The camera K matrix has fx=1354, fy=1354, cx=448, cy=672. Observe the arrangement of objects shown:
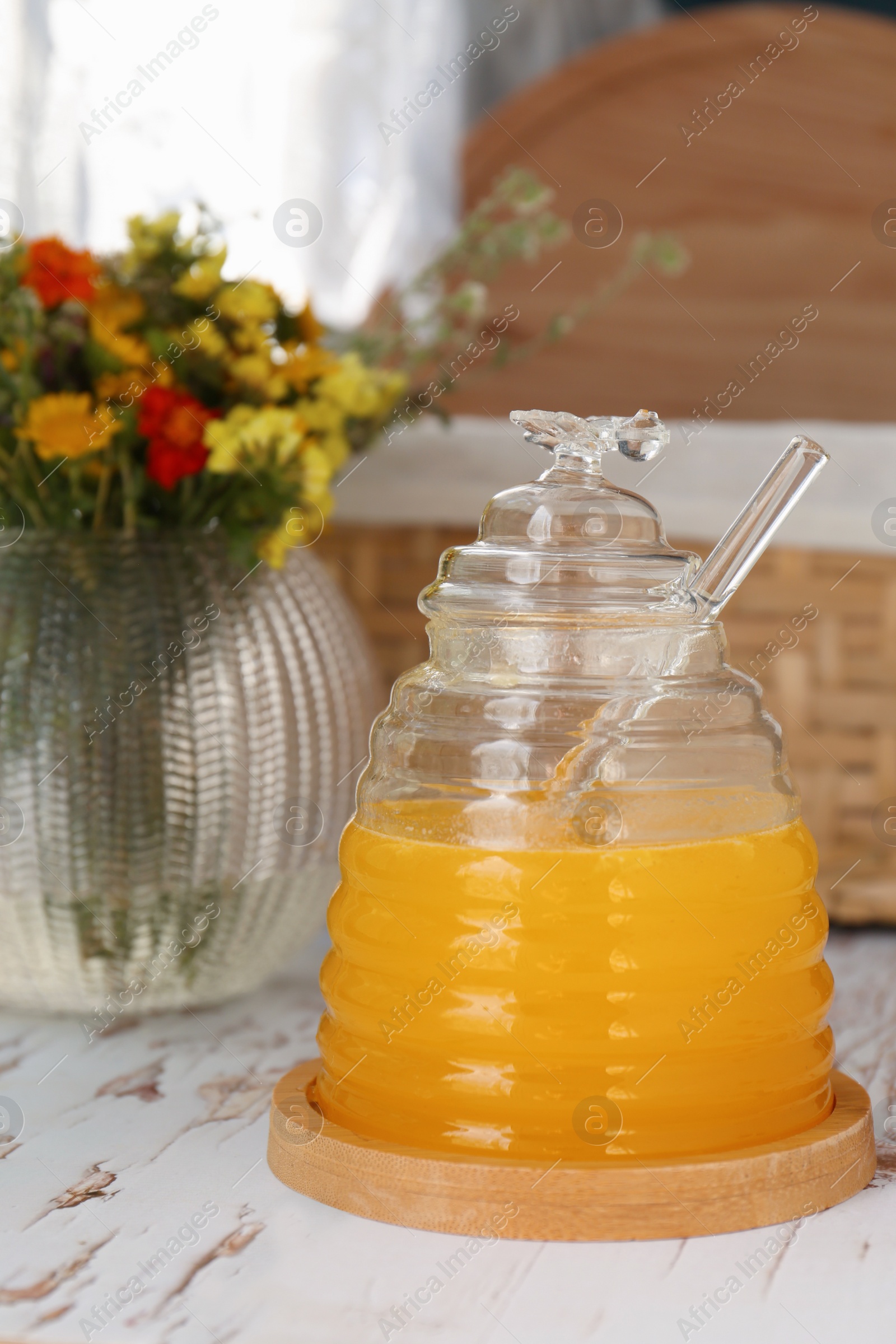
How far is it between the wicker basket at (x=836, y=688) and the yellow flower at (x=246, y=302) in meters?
0.36

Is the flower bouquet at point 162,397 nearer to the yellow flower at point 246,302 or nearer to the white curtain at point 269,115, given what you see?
the yellow flower at point 246,302

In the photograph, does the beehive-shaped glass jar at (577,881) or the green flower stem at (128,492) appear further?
the green flower stem at (128,492)

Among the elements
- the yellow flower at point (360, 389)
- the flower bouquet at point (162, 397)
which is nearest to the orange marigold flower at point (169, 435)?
the flower bouquet at point (162, 397)

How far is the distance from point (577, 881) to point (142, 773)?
315 mm

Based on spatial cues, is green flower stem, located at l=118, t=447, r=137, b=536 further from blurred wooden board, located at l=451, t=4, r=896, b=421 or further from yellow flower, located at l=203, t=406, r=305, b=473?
blurred wooden board, located at l=451, t=4, r=896, b=421

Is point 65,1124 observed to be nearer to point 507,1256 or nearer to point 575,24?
point 507,1256

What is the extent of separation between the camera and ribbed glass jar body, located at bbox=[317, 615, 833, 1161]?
51cm

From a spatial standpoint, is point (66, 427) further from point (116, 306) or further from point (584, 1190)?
point (584, 1190)

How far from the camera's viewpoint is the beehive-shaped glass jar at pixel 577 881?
0.51 meters

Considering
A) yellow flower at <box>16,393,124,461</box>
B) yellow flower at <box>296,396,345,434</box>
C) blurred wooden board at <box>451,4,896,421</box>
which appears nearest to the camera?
yellow flower at <box>16,393,124,461</box>

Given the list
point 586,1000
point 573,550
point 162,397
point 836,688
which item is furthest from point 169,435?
point 836,688

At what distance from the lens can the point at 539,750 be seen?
0.52 metres

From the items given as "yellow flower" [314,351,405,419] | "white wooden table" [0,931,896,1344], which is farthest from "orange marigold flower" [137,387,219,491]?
"white wooden table" [0,931,896,1344]

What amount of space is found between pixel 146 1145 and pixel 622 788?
11.0 inches
